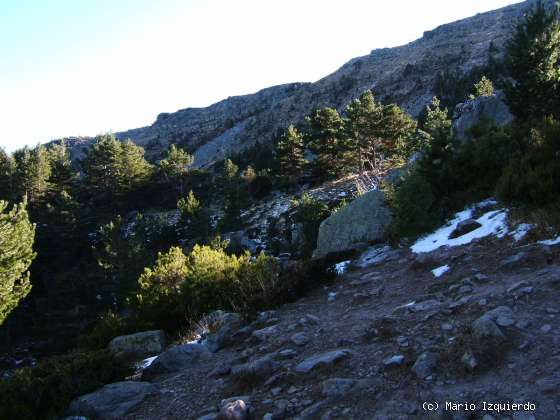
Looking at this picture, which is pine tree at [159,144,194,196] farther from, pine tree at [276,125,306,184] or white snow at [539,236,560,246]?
white snow at [539,236,560,246]

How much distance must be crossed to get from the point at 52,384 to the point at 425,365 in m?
5.05

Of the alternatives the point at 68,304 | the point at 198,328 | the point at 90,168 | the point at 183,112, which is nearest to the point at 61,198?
the point at 90,168

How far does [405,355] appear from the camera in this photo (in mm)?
4512

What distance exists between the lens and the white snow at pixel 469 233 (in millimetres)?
9016

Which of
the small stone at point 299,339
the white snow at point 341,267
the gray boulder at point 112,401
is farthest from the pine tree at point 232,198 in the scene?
the gray boulder at point 112,401

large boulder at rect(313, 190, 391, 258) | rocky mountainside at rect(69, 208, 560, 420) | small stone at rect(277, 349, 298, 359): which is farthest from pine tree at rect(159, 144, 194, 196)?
small stone at rect(277, 349, 298, 359)

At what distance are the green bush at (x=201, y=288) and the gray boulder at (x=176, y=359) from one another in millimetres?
2988

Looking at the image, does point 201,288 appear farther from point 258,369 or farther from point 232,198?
point 232,198

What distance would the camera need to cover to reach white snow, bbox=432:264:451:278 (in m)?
7.80

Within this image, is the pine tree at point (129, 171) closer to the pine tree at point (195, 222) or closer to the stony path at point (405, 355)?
the pine tree at point (195, 222)

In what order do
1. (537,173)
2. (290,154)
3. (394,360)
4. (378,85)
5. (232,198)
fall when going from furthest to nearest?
1. (378,85)
2. (290,154)
3. (232,198)
4. (537,173)
5. (394,360)

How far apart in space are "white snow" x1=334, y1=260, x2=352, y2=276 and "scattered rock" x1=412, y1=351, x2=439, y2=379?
626cm

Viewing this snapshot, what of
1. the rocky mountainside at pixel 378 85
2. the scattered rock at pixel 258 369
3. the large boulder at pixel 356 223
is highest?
the rocky mountainside at pixel 378 85

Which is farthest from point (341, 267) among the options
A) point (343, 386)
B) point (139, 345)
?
point (343, 386)
